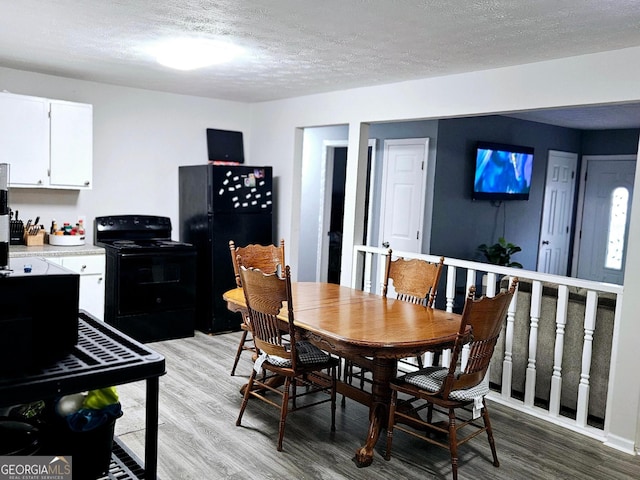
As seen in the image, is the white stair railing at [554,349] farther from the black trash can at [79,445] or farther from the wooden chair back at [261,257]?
the black trash can at [79,445]

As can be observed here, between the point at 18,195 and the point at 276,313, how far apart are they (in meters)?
3.10

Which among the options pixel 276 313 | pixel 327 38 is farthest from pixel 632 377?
pixel 327 38

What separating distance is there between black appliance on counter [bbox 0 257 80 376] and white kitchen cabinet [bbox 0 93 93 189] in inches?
149

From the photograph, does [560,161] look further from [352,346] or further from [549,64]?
[352,346]

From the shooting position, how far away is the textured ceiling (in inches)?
103

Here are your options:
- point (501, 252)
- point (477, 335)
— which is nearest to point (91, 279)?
point (477, 335)

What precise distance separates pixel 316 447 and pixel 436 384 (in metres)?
0.78

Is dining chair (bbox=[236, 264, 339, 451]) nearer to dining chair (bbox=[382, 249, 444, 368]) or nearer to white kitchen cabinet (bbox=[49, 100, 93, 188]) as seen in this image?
dining chair (bbox=[382, 249, 444, 368])

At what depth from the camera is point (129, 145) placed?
5.38 m

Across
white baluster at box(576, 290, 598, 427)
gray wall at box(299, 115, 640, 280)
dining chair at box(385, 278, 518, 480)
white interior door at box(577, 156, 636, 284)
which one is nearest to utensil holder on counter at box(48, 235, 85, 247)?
gray wall at box(299, 115, 640, 280)

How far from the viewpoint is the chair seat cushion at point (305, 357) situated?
10.2ft

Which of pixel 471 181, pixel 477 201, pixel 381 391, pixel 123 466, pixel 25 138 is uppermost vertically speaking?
pixel 25 138

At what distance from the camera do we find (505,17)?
2672 millimetres

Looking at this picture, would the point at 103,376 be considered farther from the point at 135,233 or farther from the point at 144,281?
the point at 135,233
